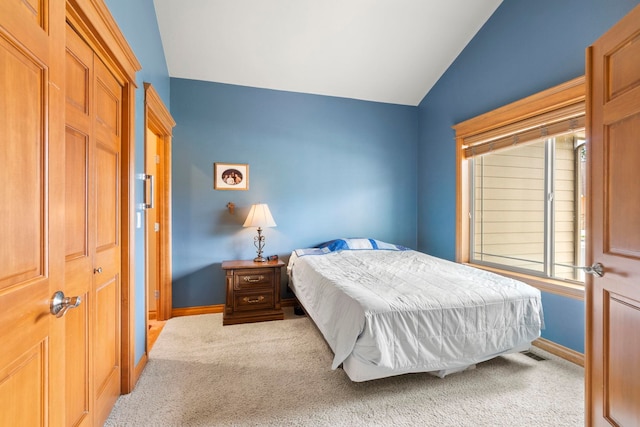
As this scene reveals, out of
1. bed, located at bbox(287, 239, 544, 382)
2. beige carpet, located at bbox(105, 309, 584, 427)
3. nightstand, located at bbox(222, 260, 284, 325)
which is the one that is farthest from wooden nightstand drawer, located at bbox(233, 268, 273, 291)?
bed, located at bbox(287, 239, 544, 382)

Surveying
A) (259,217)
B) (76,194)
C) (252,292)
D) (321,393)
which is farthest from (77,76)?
(252,292)

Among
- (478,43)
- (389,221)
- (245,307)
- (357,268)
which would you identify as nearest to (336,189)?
(389,221)

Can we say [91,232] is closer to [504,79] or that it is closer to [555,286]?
[555,286]

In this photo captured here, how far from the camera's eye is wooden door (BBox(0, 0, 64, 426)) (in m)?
0.71

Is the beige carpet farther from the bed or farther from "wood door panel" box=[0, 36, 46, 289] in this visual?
"wood door panel" box=[0, 36, 46, 289]

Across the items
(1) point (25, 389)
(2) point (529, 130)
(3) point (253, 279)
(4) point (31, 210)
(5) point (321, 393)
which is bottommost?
(5) point (321, 393)

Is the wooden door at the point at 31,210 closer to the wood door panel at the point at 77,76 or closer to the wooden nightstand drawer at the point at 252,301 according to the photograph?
the wood door panel at the point at 77,76

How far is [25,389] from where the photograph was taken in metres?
0.79

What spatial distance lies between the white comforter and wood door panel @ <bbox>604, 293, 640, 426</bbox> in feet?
2.09

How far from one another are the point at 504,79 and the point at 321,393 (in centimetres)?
321

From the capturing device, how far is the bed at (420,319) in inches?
64.9

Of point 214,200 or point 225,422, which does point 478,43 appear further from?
point 225,422

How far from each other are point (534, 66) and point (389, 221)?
225 cm

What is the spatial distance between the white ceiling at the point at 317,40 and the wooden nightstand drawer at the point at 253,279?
222 cm
